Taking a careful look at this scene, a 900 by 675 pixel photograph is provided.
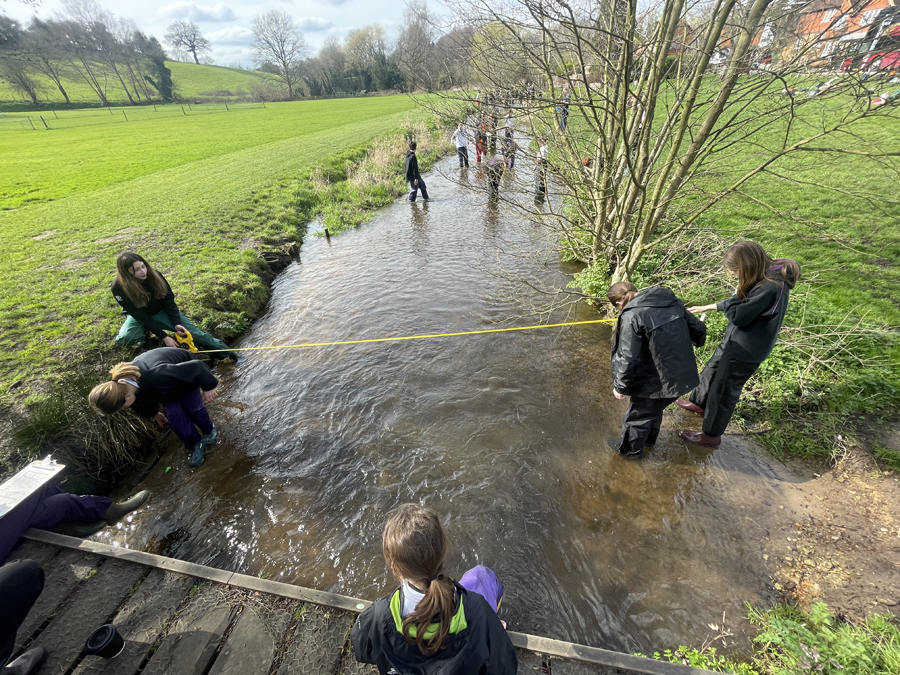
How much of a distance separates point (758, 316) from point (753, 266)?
0.46 metres

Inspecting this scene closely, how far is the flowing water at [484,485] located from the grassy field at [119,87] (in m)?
68.9

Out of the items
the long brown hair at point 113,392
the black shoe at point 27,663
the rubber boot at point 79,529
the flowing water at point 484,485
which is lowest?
the flowing water at point 484,485

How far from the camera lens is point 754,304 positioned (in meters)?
3.27

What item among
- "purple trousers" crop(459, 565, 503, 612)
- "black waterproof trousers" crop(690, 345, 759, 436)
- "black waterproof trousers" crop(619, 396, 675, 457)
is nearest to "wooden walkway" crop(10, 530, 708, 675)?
"purple trousers" crop(459, 565, 503, 612)

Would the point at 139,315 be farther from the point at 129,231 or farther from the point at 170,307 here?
the point at 129,231

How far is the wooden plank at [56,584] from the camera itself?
278 cm

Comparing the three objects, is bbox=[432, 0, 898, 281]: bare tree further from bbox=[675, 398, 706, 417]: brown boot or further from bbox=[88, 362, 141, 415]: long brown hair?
bbox=[88, 362, 141, 415]: long brown hair

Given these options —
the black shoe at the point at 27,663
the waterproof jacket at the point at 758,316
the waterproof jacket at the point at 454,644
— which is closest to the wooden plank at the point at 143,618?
the black shoe at the point at 27,663

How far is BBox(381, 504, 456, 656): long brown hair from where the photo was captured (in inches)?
63.9

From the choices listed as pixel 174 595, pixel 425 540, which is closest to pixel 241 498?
pixel 174 595

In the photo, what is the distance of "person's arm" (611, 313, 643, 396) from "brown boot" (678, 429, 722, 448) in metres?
1.26

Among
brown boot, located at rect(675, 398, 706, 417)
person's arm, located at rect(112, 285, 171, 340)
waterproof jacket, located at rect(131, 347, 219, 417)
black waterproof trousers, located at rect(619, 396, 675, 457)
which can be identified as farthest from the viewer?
person's arm, located at rect(112, 285, 171, 340)

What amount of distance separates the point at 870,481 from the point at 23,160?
108 ft

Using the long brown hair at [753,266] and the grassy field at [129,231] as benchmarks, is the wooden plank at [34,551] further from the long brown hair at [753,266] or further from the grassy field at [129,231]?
the long brown hair at [753,266]
